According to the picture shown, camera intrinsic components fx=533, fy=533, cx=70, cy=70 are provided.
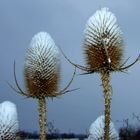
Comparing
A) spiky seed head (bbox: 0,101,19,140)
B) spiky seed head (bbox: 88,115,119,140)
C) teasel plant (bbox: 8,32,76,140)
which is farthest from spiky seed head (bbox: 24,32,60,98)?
spiky seed head (bbox: 88,115,119,140)

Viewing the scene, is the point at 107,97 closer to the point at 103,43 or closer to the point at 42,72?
the point at 103,43

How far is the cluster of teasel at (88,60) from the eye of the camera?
1299cm

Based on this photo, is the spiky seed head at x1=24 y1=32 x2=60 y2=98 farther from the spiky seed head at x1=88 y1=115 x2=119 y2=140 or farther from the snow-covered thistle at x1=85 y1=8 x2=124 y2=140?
the spiky seed head at x1=88 y1=115 x2=119 y2=140

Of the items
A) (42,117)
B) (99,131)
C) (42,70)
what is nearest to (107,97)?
(42,117)

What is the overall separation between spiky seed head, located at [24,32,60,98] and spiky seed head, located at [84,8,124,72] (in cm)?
162

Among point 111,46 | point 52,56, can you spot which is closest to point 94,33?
point 111,46

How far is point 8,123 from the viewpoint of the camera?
15.5 m

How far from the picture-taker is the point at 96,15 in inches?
539

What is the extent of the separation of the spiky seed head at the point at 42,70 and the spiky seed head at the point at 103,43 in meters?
1.62

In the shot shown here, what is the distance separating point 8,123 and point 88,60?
3553 millimetres

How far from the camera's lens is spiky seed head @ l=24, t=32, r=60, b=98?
48.1 feet

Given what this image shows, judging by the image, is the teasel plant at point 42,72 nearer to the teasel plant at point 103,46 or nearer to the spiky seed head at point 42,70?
the spiky seed head at point 42,70

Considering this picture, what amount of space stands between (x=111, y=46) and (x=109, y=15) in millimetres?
904

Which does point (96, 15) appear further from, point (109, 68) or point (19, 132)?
point (19, 132)
